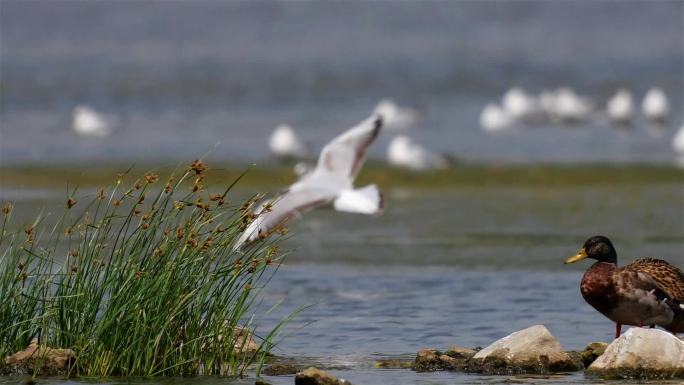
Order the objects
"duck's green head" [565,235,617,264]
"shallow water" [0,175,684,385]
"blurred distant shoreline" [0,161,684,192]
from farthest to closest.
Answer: "blurred distant shoreline" [0,161,684,192], "shallow water" [0,175,684,385], "duck's green head" [565,235,617,264]

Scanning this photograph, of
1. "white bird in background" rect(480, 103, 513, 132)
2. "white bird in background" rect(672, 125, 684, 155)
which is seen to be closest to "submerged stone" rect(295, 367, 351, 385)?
"white bird in background" rect(672, 125, 684, 155)

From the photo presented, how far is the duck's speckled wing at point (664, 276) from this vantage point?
356 inches

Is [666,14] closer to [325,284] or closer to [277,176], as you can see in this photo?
[277,176]

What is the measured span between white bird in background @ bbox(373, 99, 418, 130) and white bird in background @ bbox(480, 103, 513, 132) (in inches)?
58.9

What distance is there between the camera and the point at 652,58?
134 feet

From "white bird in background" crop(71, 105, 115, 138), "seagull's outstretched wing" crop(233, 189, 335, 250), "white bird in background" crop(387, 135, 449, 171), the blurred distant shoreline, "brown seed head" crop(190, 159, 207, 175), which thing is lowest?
"brown seed head" crop(190, 159, 207, 175)

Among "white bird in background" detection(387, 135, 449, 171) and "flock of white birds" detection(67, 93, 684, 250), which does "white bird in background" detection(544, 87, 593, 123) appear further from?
"white bird in background" detection(387, 135, 449, 171)

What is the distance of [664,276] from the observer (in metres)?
9.14

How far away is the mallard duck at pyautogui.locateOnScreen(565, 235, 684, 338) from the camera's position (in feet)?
29.4

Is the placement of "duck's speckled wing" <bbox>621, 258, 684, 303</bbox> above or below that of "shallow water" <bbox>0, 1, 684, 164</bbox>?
below

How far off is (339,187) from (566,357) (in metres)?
4.19

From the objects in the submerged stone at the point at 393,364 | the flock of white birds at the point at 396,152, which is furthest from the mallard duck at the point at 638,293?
the flock of white birds at the point at 396,152

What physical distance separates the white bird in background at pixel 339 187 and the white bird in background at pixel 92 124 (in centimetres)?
1393

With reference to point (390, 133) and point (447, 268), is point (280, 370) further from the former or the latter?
point (390, 133)
